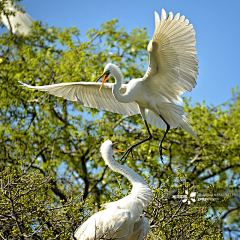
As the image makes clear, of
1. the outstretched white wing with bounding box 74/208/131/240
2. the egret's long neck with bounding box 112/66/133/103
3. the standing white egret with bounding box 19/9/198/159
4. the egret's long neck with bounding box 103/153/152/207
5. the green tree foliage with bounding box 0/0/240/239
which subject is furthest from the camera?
the green tree foliage with bounding box 0/0/240/239

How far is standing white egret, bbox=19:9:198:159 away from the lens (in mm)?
4241

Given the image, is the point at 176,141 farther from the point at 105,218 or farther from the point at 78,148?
the point at 105,218

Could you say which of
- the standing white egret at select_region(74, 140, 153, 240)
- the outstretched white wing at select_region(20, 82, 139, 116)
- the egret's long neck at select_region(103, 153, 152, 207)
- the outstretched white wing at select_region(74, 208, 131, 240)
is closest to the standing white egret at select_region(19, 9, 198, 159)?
the outstretched white wing at select_region(20, 82, 139, 116)

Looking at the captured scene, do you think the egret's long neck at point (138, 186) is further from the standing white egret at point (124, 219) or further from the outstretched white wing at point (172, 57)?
the outstretched white wing at point (172, 57)

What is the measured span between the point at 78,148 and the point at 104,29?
3616mm

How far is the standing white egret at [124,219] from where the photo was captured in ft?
13.6

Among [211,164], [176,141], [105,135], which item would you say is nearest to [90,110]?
[105,135]

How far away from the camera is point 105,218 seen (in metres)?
4.19

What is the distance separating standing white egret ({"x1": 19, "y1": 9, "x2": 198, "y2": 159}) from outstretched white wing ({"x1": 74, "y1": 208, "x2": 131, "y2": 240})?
1326 mm

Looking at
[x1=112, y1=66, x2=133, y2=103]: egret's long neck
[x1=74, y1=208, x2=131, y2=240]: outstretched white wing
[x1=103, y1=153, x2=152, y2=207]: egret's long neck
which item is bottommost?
[x1=74, y1=208, x2=131, y2=240]: outstretched white wing

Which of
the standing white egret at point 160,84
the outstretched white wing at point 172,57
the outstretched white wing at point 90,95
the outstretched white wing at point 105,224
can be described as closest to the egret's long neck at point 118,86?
the standing white egret at point 160,84

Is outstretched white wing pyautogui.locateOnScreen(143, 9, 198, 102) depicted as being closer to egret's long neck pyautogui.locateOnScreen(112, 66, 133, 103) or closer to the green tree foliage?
egret's long neck pyautogui.locateOnScreen(112, 66, 133, 103)

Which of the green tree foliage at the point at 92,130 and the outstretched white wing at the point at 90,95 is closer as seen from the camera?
A: the outstretched white wing at the point at 90,95

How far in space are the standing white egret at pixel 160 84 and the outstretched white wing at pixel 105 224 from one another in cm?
133
